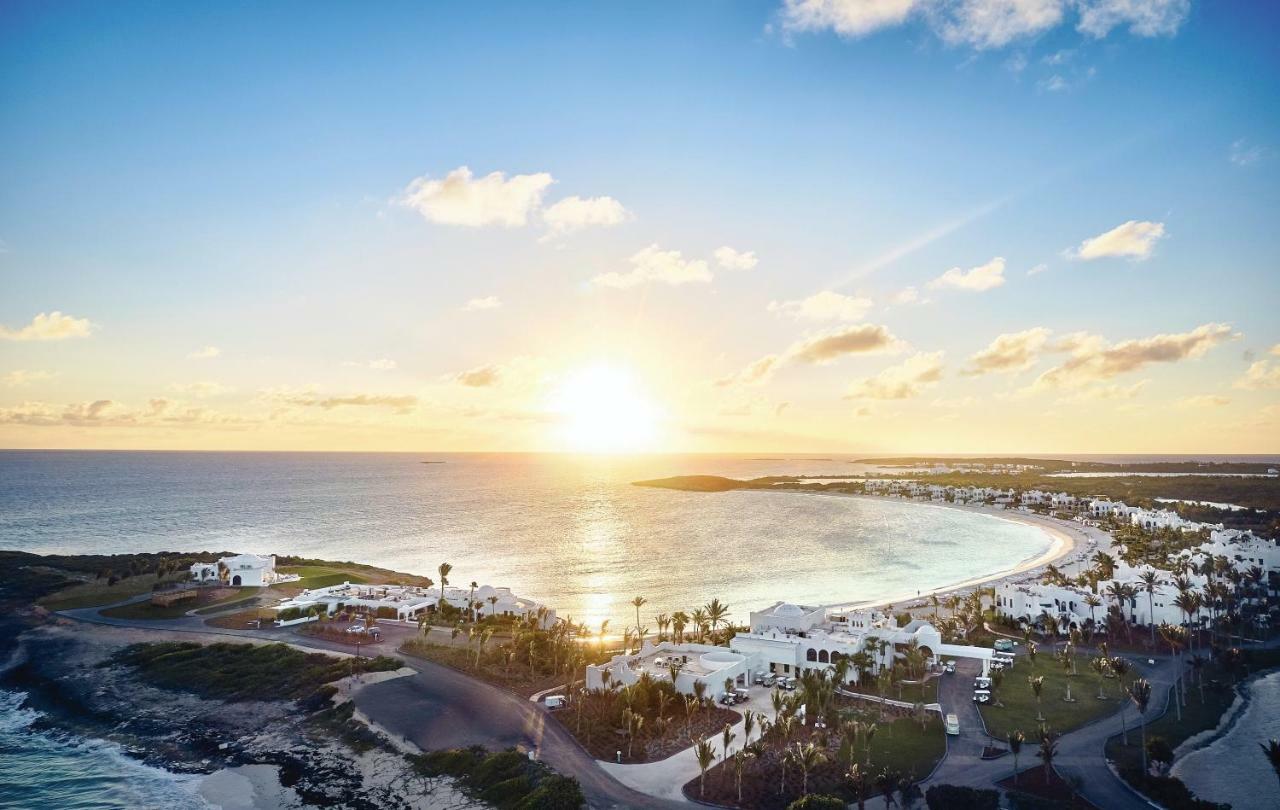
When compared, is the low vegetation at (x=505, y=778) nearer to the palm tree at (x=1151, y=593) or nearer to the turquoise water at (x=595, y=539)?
the turquoise water at (x=595, y=539)

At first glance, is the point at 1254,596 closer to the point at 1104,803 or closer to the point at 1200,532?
the point at 1200,532

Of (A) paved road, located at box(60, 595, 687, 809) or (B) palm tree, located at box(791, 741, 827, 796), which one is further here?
(A) paved road, located at box(60, 595, 687, 809)

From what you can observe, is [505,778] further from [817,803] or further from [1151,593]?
A: [1151,593]

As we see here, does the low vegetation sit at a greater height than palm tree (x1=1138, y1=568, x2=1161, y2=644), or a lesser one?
lesser

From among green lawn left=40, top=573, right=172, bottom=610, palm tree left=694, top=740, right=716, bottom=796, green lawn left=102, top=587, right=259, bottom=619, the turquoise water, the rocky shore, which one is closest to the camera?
palm tree left=694, top=740, right=716, bottom=796

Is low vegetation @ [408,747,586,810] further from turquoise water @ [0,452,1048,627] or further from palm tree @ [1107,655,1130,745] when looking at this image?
turquoise water @ [0,452,1048,627]

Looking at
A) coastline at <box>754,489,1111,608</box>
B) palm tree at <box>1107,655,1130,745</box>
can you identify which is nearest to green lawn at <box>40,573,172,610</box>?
coastline at <box>754,489,1111,608</box>
